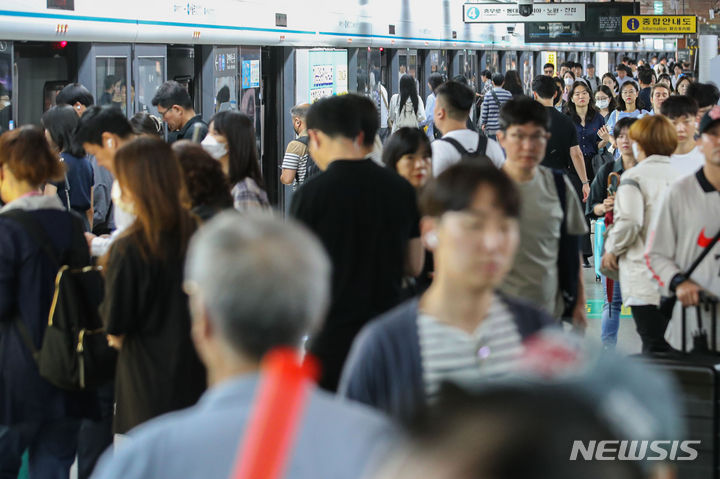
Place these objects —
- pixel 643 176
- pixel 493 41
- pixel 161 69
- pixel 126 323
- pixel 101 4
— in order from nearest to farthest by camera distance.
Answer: pixel 126 323, pixel 643 176, pixel 101 4, pixel 161 69, pixel 493 41

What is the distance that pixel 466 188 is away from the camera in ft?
6.82

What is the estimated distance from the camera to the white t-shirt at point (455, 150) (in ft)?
16.4

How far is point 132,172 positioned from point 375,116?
90 cm

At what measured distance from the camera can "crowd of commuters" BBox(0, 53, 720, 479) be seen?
4.47 feet

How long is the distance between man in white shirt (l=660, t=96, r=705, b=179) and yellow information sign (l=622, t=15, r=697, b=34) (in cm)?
1332

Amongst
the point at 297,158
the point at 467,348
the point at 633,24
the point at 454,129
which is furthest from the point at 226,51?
the point at 633,24

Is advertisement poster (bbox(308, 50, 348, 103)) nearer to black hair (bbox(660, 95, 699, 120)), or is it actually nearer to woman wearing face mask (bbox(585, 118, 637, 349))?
woman wearing face mask (bbox(585, 118, 637, 349))

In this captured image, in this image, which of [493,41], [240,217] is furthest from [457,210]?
[493,41]

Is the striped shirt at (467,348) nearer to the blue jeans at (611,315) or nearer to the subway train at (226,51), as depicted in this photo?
the blue jeans at (611,315)

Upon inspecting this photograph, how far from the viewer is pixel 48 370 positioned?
3506 mm

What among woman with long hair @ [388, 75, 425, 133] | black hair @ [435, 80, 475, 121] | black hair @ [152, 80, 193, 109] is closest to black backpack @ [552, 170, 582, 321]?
black hair @ [435, 80, 475, 121]

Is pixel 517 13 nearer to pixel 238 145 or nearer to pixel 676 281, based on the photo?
pixel 238 145

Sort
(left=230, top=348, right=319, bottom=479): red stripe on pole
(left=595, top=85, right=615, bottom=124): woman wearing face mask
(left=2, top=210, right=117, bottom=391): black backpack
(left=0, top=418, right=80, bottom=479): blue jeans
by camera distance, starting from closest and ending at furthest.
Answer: (left=230, top=348, right=319, bottom=479): red stripe on pole, (left=2, top=210, right=117, bottom=391): black backpack, (left=0, top=418, right=80, bottom=479): blue jeans, (left=595, top=85, right=615, bottom=124): woman wearing face mask

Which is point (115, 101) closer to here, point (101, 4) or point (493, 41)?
point (101, 4)
